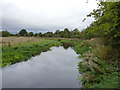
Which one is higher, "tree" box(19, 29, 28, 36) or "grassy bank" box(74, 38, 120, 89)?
"tree" box(19, 29, 28, 36)

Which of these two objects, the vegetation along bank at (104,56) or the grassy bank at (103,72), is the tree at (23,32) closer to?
the vegetation along bank at (104,56)

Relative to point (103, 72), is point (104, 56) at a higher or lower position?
higher

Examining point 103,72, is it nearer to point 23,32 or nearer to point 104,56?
point 104,56

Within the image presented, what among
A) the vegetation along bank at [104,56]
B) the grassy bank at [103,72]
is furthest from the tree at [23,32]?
the grassy bank at [103,72]

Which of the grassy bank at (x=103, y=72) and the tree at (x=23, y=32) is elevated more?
the tree at (x=23, y=32)

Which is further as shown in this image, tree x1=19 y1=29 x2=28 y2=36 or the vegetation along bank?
tree x1=19 y1=29 x2=28 y2=36

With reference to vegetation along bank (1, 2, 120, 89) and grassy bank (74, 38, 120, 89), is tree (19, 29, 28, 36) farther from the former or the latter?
grassy bank (74, 38, 120, 89)

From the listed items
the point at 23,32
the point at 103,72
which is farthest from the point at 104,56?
the point at 23,32

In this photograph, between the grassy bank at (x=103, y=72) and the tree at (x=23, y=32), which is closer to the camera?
the grassy bank at (x=103, y=72)

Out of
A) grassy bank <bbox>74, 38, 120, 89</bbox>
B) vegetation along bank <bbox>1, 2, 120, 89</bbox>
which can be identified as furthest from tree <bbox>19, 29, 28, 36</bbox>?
grassy bank <bbox>74, 38, 120, 89</bbox>

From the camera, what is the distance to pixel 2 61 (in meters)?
11.7

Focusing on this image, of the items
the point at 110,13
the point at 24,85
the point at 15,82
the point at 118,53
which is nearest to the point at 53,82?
the point at 24,85

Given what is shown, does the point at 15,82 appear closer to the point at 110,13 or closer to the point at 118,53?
the point at 110,13

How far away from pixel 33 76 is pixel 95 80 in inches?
161
